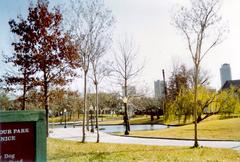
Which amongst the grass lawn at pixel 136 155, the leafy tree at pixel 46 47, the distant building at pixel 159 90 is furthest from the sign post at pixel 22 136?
the distant building at pixel 159 90

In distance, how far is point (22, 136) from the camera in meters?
2.76

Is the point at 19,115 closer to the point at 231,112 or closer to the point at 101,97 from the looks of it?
the point at 231,112

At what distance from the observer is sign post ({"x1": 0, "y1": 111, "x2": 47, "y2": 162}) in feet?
8.82

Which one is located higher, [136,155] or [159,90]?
[159,90]

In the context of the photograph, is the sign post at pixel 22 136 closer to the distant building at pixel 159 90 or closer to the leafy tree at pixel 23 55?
the leafy tree at pixel 23 55

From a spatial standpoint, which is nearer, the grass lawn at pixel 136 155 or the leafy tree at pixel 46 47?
the grass lawn at pixel 136 155

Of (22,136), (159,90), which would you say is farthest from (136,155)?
(159,90)

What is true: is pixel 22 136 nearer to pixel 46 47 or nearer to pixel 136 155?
pixel 136 155

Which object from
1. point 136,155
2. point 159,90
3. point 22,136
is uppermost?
point 159,90

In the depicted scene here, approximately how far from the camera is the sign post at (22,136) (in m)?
2.69

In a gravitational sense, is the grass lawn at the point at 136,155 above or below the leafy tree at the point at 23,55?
below

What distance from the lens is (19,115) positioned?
2742mm

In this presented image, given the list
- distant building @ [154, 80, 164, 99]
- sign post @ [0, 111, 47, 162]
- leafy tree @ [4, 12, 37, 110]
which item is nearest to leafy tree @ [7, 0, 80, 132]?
leafy tree @ [4, 12, 37, 110]

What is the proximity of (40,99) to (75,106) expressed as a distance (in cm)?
3002
